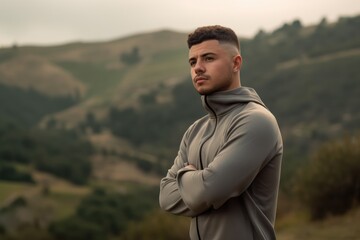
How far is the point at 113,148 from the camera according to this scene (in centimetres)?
10319

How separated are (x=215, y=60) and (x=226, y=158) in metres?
0.47

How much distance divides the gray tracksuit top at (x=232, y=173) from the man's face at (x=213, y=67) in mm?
43

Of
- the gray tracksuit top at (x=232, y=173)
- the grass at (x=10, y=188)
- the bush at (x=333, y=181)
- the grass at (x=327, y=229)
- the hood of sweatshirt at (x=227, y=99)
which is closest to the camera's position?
the gray tracksuit top at (x=232, y=173)

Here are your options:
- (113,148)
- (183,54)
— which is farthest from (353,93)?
(183,54)

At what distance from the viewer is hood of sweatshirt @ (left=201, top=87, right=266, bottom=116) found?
2.94 m

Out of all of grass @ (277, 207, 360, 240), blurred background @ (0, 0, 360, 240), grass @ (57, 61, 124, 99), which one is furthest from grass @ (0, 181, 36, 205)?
grass @ (57, 61, 124, 99)

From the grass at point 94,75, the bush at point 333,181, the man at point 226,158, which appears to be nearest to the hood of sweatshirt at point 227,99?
the man at point 226,158

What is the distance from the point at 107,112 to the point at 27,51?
7202cm

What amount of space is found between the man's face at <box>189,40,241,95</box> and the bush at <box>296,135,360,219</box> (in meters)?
17.0

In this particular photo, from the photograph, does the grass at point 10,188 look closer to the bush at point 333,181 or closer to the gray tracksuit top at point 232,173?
the bush at point 333,181

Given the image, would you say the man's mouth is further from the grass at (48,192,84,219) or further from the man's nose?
the grass at (48,192,84,219)

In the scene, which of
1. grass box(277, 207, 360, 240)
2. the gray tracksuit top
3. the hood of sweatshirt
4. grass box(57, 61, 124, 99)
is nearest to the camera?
the gray tracksuit top

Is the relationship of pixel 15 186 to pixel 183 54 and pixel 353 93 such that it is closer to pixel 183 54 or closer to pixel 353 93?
pixel 353 93

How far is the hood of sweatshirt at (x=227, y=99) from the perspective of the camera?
9.66 ft
